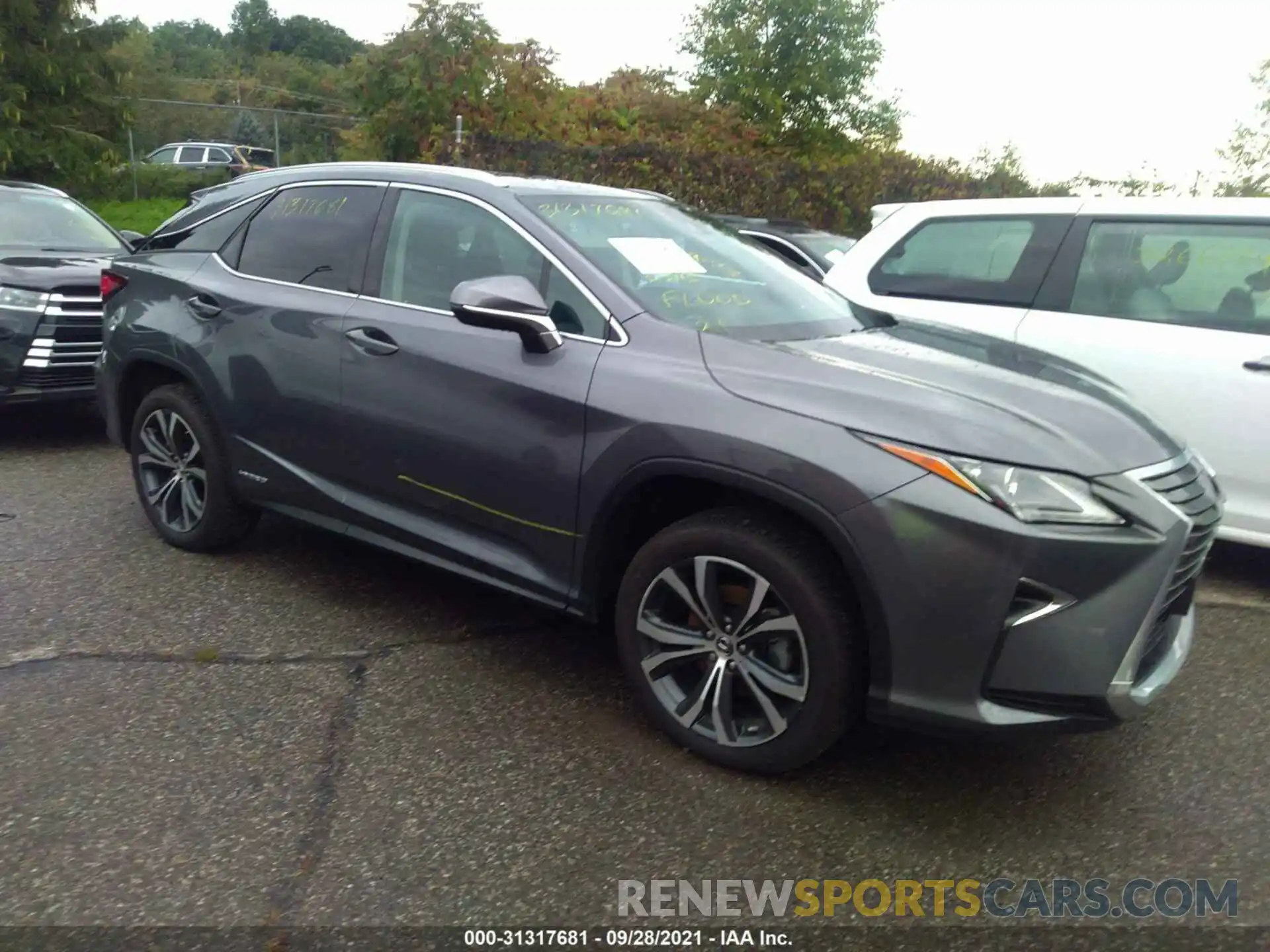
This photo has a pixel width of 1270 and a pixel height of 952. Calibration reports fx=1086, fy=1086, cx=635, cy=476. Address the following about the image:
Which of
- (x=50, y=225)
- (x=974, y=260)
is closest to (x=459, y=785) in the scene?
(x=974, y=260)

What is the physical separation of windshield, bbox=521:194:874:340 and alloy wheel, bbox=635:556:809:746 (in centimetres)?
78

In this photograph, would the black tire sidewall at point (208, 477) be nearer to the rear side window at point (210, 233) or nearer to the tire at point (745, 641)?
the rear side window at point (210, 233)

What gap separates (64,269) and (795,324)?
516 cm

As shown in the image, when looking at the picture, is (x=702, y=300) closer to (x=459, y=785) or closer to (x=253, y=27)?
(x=459, y=785)

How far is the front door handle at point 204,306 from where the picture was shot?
4.32 metres

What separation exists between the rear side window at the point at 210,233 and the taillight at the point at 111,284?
0.22 m

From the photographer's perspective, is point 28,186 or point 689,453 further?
point 28,186

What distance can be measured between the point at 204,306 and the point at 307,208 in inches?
23.1

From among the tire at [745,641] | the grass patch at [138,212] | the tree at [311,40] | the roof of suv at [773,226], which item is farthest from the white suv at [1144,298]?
the tree at [311,40]

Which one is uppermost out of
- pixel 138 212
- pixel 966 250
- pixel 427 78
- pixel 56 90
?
pixel 427 78

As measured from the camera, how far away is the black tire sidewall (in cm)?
441

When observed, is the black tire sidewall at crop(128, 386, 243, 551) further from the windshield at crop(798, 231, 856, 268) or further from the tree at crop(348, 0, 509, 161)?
the tree at crop(348, 0, 509, 161)

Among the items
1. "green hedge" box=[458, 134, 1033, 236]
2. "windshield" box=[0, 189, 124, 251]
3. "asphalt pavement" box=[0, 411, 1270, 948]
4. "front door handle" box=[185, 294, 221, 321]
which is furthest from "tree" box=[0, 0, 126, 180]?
"asphalt pavement" box=[0, 411, 1270, 948]

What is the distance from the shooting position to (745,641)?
2.93 meters
